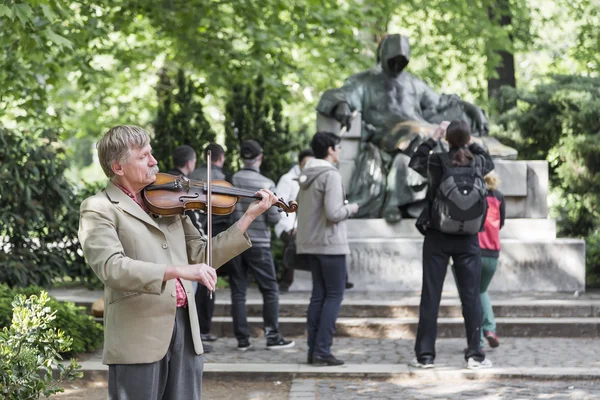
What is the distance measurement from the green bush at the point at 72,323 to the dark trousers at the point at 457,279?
2691 mm

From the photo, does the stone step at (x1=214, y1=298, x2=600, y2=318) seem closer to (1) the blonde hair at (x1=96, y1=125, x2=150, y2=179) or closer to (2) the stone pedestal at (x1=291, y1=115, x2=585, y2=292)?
(2) the stone pedestal at (x1=291, y1=115, x2=585, y2=292)

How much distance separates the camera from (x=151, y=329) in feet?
13.3

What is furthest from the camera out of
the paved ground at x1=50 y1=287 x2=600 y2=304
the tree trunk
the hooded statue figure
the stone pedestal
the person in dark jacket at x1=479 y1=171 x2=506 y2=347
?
the tree trunk

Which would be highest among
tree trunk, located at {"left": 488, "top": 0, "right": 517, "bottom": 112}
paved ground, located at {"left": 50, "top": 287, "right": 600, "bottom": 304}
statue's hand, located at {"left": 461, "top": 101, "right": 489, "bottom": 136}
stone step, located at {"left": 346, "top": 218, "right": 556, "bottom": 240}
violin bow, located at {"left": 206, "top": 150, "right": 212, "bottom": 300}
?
tree trunk, located at {"left": 488, "top": 0, "right": 517, "bottom": 112}

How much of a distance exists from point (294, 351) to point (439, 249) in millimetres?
1836

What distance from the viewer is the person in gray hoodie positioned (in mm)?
8273

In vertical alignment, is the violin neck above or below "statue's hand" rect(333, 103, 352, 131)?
below

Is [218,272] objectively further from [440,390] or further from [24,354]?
[24,354]

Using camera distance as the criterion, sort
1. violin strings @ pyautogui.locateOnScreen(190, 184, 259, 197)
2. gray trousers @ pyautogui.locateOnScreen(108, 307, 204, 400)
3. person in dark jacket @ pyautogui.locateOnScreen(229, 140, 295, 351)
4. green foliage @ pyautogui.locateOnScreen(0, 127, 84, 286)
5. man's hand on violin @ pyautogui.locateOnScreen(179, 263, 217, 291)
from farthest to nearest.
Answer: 1. green foliage @ pyautogui.locateOnScreen(0, 127, 84, 286)
2. person in dark jacket @ pyautogui.locateOnScreen(229, 140, 295, 351)
3. violin strings @ pyautogui.locateOnScreen(190, 184, 259, 197)
4. gray trousers @ pyautogui.locateOnScreen(108, 307, 204, 400)
5. man's hand on violin @ pyautogui.locateOnScreen(179, 263, 217, 291)

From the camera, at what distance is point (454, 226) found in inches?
310

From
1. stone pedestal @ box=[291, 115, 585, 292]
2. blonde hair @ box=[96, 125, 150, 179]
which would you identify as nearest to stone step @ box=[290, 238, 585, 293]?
stone pedestal @ box=[291, 115, 585, 292]

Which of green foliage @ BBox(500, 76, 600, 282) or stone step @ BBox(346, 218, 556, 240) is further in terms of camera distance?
green foliage @ BBox(500, 76, 600, 282)

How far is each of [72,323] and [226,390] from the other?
66.8 inches

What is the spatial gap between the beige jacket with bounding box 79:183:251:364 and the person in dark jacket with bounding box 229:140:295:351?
4849 millimetres
